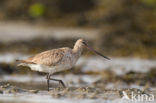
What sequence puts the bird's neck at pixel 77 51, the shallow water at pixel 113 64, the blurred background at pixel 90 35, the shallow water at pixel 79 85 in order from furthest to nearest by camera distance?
the shallow water at pixel 113 64 < the blurred background at pixel 90 35 < the bird's neck at pixel 77 51 < the shallow water at pixel 79 85

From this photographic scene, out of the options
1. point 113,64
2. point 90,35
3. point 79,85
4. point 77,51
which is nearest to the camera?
point 77,51

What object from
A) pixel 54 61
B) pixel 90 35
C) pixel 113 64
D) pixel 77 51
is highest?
pixel 90 35

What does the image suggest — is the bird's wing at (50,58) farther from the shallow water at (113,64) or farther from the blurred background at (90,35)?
the shallow water at (113,64)

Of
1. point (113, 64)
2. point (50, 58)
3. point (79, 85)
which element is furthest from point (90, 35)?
point (50, 58)

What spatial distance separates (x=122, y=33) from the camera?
18469mm

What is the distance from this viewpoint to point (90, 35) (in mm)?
21562

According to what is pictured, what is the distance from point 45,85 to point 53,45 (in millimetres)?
6520

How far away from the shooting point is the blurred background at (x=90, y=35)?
13.5 m

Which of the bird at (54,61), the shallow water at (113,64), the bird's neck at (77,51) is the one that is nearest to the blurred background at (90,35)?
the shallow water at (113,64)

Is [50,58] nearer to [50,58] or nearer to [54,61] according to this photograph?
[50,58]

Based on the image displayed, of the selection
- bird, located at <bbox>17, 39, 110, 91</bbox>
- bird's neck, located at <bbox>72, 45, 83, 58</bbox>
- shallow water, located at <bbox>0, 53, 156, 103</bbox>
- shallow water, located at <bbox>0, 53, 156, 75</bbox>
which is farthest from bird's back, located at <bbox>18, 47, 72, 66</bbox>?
shallow water, located at <bbox>0, 53, 156, 75</bbox>

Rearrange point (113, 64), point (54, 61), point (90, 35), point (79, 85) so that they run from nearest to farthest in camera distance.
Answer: point (54, 61)
point (79, 85)
point (113, 64)
point (90, 35)

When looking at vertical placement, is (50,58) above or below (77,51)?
below

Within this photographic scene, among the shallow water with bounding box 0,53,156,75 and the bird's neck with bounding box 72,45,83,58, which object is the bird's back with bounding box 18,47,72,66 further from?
the shallow water with bounding box 0,53,156,75
